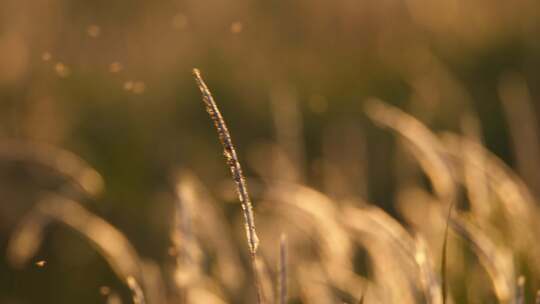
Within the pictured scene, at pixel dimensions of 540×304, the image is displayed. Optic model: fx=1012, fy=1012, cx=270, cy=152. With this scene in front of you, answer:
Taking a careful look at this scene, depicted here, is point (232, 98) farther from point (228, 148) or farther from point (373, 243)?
point (228, 148)

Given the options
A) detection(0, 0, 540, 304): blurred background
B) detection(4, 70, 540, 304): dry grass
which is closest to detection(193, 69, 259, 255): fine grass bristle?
detection(4, 70, 540, 304): dry grass

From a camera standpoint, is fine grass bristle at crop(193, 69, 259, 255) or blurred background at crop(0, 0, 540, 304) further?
blurred background at crop(0, 0, 540, 304)

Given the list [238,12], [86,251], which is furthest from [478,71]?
[86,251]

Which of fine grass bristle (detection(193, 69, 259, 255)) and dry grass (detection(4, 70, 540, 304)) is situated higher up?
dry grass (detection(4, 70, 540, 304))

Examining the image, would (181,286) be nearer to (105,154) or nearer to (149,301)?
(149,301)

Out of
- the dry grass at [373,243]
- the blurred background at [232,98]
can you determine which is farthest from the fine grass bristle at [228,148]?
the blurred background at [232,98]

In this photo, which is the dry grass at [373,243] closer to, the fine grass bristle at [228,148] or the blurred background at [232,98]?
the blurred background at [232,98]

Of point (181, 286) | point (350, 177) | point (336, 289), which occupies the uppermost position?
point (350, 177)

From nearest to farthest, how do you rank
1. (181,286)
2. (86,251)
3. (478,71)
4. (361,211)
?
(181,286) < (361,211) < (86,251) < (478,71)

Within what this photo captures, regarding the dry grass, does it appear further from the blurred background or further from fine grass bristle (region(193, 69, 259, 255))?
fine grass bristle (region(193, 69, 259, 255))
